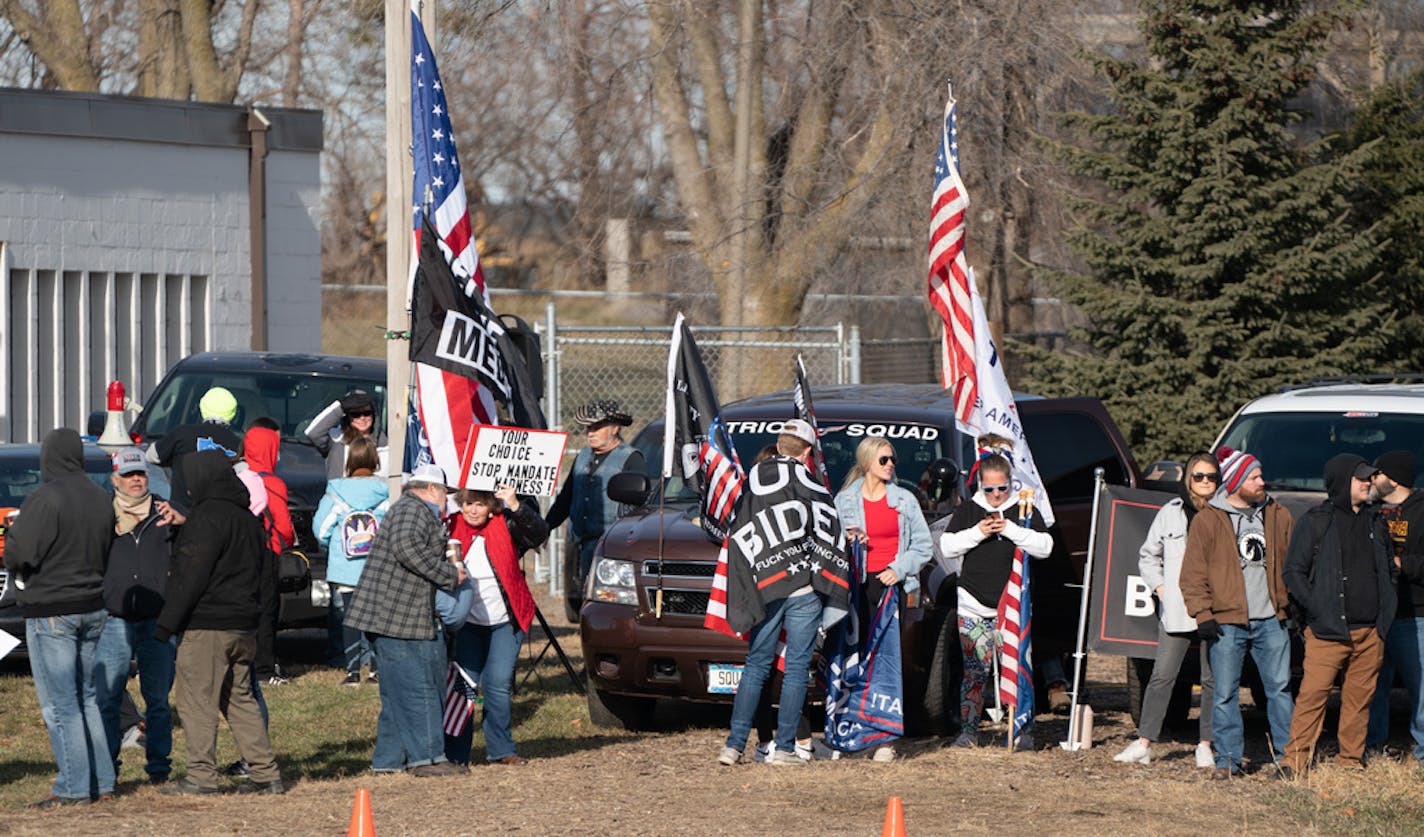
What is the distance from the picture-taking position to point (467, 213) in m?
11.9

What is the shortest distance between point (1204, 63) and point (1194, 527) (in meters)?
11.9

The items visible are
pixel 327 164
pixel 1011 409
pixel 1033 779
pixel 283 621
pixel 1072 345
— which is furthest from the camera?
pixel 327 164

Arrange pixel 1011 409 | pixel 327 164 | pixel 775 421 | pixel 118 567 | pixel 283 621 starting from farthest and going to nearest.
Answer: pixel 327 164, pixel 283 621, pixel 775 421, pixel 1011 409, pixel 118 567

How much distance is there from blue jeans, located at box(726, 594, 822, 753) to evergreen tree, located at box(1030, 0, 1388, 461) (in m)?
12.1

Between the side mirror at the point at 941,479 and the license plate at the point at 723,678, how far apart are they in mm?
1698

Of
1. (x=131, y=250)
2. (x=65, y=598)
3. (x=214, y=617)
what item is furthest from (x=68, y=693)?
(x=131, y=250)

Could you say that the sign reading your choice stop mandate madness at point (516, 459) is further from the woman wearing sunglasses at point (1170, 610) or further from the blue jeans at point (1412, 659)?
the blue jeans at point (1412, 659)

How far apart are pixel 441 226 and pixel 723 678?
9.82 feet

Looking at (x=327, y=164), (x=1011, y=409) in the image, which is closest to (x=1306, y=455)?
(x=1011, y=409)

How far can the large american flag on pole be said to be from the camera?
11.0m

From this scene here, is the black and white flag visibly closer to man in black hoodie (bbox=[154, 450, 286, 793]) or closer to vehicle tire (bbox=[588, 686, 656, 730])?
vehicle tire (bbox=[588, 686, 656, 730])

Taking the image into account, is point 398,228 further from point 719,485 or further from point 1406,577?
point 1406,577

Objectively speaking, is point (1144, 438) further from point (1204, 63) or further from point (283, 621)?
point (283, 621)

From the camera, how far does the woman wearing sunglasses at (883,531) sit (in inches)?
423
